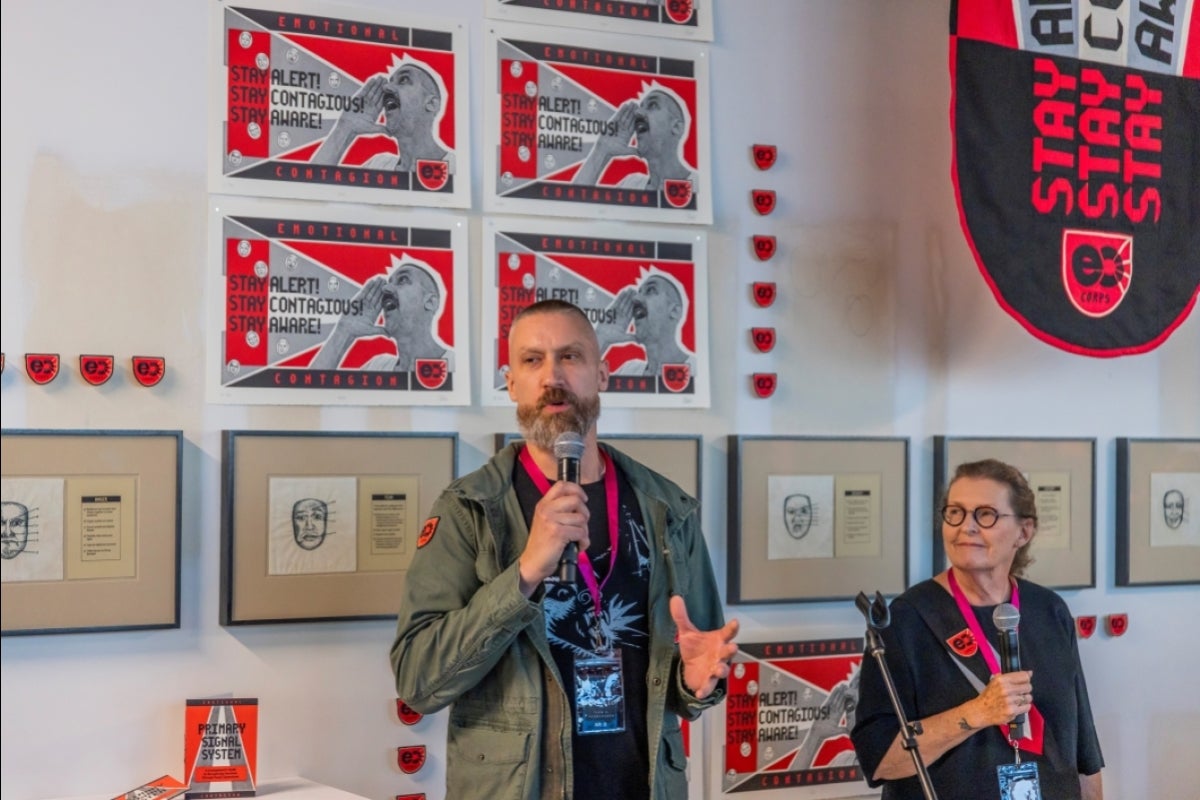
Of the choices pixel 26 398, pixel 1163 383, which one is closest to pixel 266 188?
pixel 26 398

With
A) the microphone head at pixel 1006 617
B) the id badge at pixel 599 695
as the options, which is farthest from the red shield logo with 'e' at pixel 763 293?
the id badge at pixel 599 695

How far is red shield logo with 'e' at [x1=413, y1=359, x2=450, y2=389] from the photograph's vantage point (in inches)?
132

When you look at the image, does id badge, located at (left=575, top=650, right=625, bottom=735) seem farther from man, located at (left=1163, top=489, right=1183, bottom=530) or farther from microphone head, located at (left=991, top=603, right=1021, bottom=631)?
man, located at (left=1163, top=489, right=1183, bottom=530)

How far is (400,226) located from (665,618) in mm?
1267

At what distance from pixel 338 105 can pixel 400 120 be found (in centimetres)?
16

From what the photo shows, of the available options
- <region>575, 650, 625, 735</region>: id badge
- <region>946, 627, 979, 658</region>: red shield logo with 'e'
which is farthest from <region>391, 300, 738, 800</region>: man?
<region>946, 627, 979, 658</region>: red shield logo with 'e'

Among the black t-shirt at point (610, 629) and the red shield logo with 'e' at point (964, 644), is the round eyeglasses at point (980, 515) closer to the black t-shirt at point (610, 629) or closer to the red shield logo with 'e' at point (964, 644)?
the red shield logo with 'e' at point (964, 644)

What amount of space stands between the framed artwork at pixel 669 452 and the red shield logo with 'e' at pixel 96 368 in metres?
1.24

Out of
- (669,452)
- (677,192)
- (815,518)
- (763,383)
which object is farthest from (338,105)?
(815,518)

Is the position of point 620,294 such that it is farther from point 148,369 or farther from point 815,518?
point 148,369

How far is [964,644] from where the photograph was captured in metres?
3.18

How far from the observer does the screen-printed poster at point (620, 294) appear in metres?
3.46

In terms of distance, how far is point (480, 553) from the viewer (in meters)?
2.64

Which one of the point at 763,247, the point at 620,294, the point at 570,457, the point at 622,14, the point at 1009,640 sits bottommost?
the point at 1009,640
